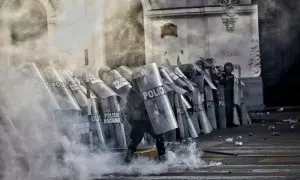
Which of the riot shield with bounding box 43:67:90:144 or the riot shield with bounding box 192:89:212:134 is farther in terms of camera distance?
the riot shield with bounding box 192:89:212:134

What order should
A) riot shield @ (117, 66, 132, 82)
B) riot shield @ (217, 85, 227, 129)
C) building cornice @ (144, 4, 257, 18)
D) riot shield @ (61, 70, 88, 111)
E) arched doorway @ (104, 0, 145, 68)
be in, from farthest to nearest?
building cornice @ (144, 4, 257, 18), riot shield @ (217, 85, 227, 129), arched doorway @ (104, 0, 145, 68), riot shield @ (117, 66, 132, 82), riot shield @ (61, 70, 88, 111)

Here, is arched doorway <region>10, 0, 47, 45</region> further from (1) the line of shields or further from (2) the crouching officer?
(2) the crouching officer

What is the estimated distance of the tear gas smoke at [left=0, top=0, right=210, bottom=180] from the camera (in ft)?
28.7

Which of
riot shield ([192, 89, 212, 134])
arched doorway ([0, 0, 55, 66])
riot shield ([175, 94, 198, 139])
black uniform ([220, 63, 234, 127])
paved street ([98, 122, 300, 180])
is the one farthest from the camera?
black uniform ([220, 63, 234, 127])

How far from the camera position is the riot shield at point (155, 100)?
1072cm

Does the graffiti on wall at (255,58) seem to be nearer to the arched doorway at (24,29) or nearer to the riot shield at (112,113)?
the riot shield at (112,113)

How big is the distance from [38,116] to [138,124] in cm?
161

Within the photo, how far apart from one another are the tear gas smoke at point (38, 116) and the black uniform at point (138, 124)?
189 mm

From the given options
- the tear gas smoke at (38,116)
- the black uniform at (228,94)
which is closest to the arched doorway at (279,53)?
the black uniform at (228,94)

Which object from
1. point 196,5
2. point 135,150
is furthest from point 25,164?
point 196,5

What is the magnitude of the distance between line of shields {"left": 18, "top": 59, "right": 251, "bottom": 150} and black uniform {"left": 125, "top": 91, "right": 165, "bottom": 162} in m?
0.08

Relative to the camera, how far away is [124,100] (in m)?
12.6

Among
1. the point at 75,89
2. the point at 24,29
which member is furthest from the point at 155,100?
the point at 24,29

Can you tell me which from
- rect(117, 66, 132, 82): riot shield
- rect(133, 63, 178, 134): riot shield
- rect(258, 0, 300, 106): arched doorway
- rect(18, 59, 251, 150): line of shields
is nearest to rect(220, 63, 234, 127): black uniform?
rect(18, 59, 251, 150): line of shields
